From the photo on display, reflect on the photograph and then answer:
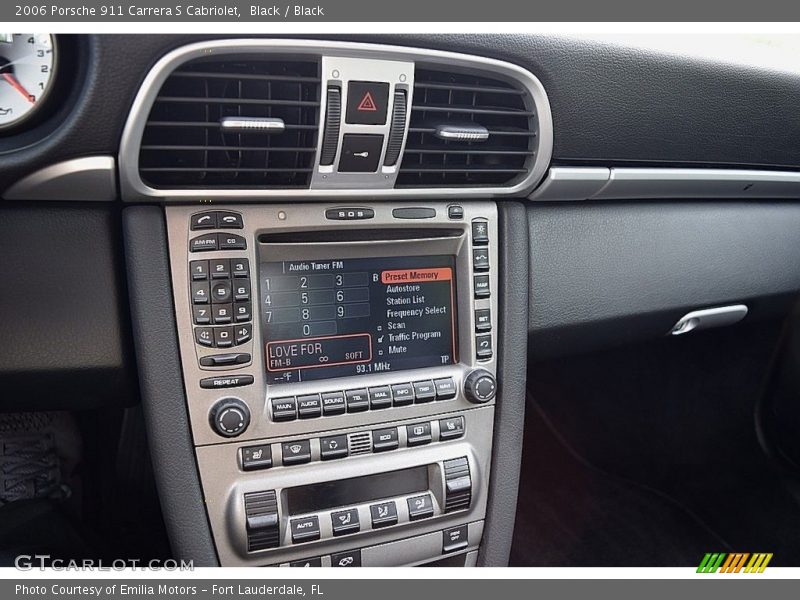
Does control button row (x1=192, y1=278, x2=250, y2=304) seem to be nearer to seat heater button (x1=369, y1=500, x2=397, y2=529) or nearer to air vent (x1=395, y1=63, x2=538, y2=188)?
air vent (x1=395, y1=63, x2=538, y2=188)

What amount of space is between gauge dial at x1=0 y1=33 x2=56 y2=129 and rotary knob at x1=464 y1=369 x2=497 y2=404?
787 mm

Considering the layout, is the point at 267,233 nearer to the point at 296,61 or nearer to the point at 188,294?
the point at 188,294

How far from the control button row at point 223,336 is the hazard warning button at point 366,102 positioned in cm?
35

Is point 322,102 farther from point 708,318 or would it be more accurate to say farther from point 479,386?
point 708,318

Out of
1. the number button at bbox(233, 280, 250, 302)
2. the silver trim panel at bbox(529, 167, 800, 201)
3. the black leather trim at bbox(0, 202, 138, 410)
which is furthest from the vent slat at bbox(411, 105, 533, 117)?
the black leather trim at bbox(0, 202, 138, 410)

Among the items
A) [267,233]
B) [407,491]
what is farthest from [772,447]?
[267,233]

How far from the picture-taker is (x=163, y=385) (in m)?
1.12

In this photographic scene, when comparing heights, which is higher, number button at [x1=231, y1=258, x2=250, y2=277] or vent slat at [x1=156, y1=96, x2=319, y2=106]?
vent slat at [x1=156, y1=96, x2=319, y2=106]

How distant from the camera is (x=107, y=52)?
920 mm

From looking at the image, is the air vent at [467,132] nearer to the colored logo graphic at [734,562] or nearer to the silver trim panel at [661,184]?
the silver trim panel at [661,184]

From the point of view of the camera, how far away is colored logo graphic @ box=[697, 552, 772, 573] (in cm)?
184

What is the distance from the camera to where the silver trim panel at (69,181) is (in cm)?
98

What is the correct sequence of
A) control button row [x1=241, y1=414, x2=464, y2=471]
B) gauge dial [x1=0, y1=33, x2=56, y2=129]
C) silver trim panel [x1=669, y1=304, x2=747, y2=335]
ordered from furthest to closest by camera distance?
silver trim panel [x1=669, y1=304, x2=747, y2=335] < control button row [x1=241, y1=414, x2=464, y2=471] < gauge dial [x1=0, y1=33, x2=56, y2=129]

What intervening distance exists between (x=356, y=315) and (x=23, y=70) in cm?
59
